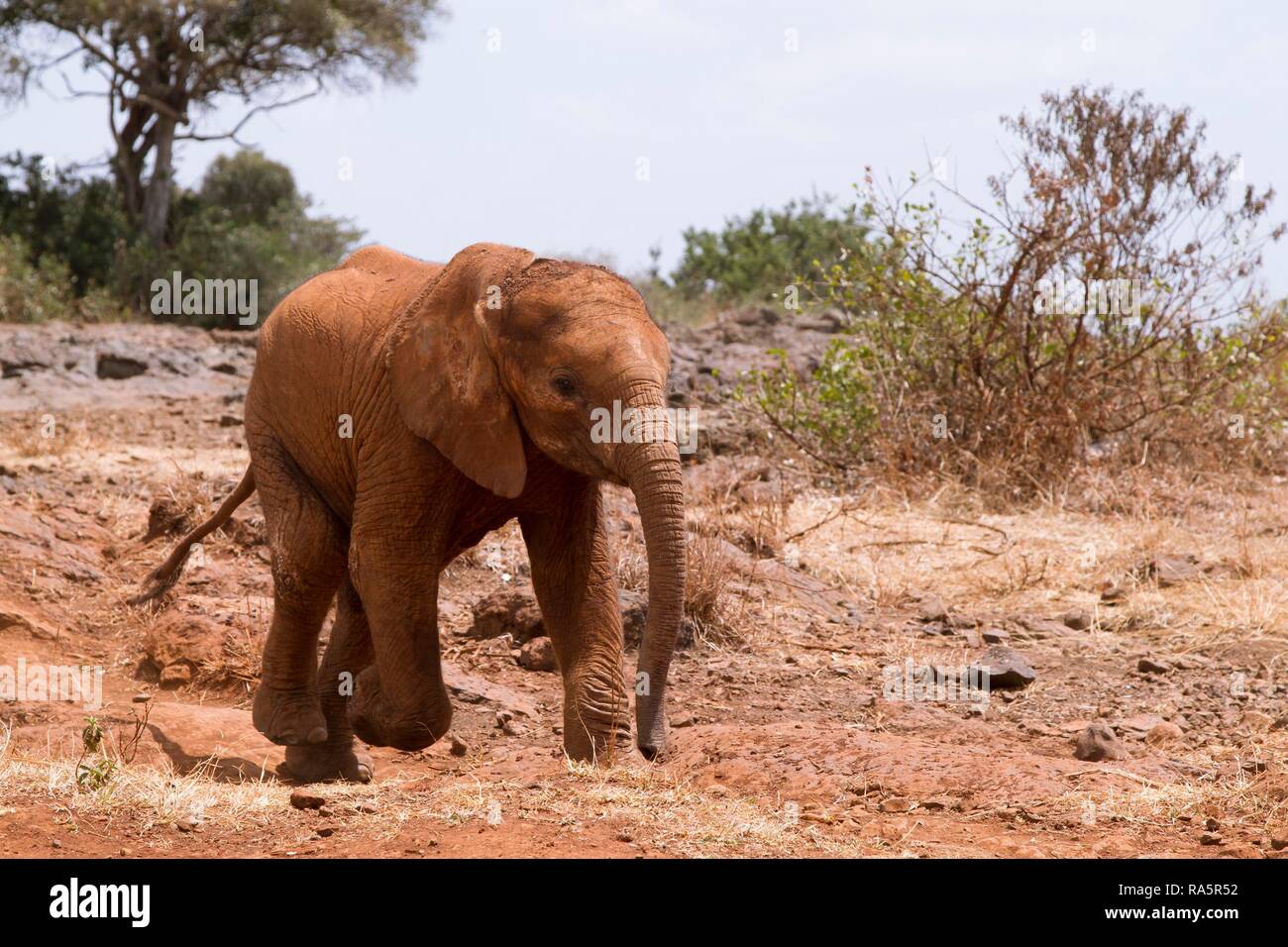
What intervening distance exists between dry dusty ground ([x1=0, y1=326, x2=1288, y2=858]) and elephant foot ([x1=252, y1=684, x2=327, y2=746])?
0.20m

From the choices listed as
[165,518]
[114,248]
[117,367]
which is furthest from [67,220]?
[165,518]

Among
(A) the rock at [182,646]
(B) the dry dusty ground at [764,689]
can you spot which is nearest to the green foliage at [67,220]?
(B) the dry dusty ground at [764,689]

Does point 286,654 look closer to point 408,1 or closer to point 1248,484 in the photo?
point 1248,484

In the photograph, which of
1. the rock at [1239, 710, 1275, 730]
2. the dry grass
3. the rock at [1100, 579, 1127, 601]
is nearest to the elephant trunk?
the dry grass

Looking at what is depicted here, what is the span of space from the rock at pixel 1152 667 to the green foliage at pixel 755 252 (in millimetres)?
17761

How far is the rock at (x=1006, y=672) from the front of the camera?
25.3 feet

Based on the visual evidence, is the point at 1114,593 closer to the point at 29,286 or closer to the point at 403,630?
the point at 403,630

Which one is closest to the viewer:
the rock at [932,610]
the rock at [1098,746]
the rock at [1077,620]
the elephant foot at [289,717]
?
the rock at [1098,746]

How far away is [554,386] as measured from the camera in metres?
5.33

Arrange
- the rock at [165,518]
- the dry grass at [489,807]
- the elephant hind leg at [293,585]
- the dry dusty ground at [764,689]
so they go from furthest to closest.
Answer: the rock at [165,518] < the elephant hind leg at [293,585] < the dry dusty ground at [764,689] < the dry grass at [489,807]

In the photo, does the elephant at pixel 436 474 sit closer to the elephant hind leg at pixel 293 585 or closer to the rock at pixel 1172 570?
the elephant hind leg at pixel 293 585

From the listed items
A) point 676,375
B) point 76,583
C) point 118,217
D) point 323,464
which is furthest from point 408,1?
point 323,464

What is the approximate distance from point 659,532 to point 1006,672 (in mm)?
3287

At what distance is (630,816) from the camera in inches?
189
